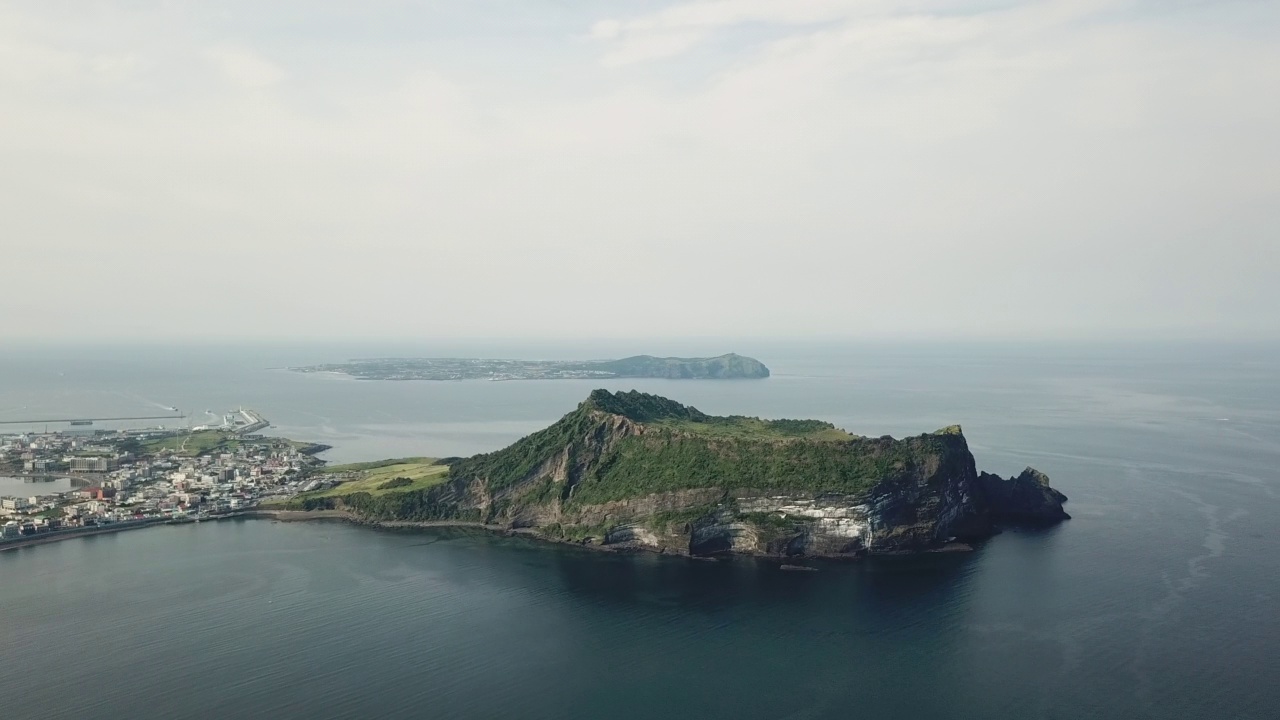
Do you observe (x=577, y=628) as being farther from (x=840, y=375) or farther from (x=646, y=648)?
(x=840, y=375)

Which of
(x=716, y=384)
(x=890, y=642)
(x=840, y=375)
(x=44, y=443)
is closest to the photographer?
(x=890, y=642)

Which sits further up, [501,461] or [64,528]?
[501,461]

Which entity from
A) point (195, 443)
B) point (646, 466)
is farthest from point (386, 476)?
point (195, 443)

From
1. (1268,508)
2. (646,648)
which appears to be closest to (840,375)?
(1268,508)

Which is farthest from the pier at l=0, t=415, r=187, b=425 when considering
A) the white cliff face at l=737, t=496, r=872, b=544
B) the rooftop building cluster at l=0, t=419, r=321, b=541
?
the white cliff face at l=737, t=496, r=872, b=544

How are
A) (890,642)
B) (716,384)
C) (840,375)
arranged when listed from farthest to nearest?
(840,375) < (716,384) < (890,642)

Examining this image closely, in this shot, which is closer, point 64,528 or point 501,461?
point 64,528

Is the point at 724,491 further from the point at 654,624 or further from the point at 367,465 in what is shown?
the point at 367,465

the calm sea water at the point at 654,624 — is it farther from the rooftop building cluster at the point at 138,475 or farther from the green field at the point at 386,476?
the green field at the point at 386,476
